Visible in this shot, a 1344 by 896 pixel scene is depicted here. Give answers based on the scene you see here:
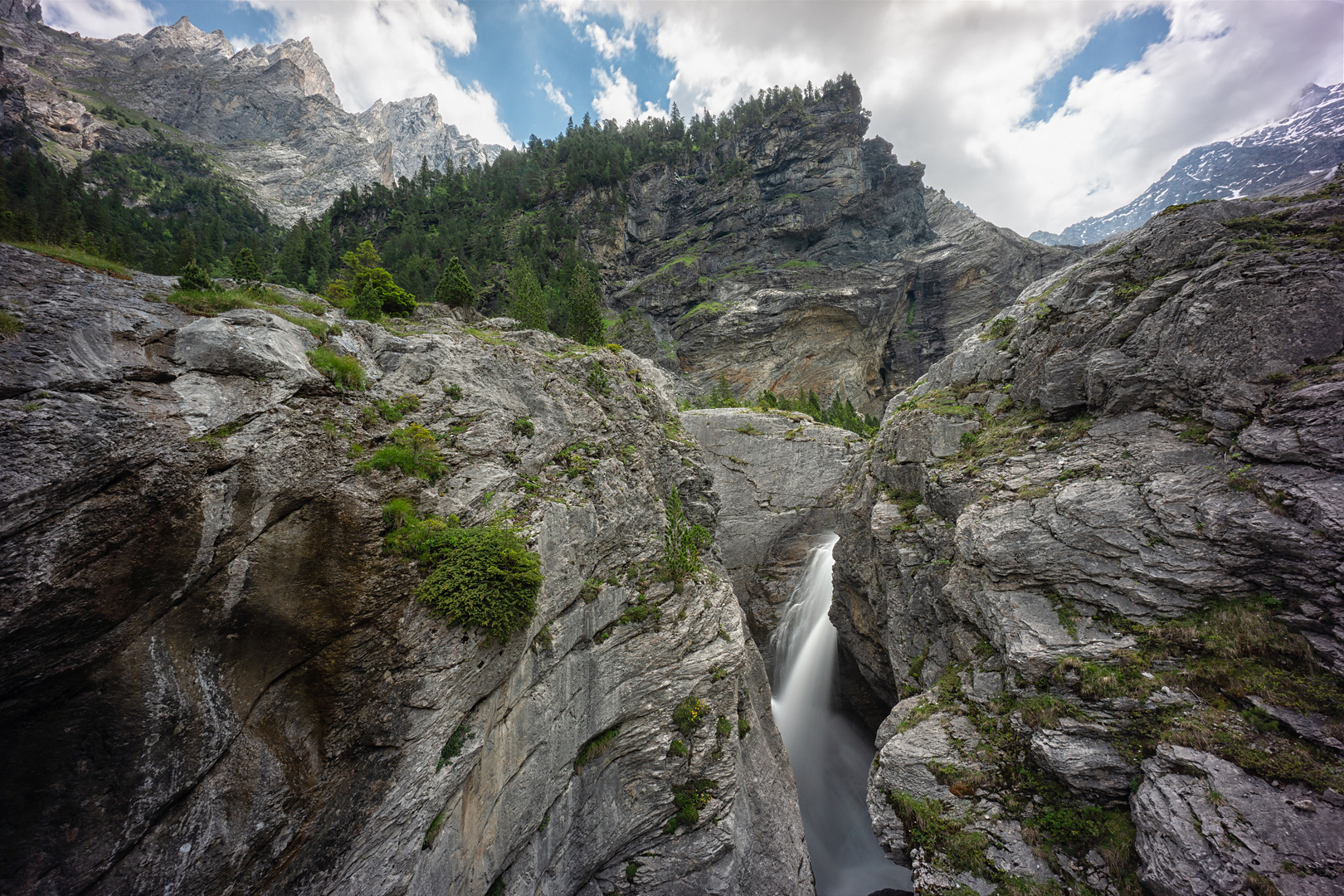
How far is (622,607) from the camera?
46.2 feet

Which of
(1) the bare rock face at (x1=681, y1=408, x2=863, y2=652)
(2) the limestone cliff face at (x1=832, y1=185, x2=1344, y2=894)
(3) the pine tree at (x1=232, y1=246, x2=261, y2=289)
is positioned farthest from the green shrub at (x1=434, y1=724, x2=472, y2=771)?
(1) the bare rock face at (x1=681, y1=408, x2=863, y2=652)

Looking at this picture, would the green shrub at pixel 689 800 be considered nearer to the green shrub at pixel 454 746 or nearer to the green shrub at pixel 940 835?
the green shrub at pixel 940 835

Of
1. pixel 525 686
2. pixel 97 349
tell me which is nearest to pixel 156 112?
pixel 97 349

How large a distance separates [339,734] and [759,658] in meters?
15.2

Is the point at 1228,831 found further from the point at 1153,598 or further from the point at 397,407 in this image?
the point at 397,407

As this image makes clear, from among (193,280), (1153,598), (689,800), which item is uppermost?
(193,280)

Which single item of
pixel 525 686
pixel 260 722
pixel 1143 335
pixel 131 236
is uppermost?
pixel 131 236

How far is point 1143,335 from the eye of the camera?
41.2 ft

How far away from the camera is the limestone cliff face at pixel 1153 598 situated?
8.33 meters

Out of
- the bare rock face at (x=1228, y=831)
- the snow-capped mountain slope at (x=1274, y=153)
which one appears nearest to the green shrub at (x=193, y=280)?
the bare rock face at (x=1228, y=831)

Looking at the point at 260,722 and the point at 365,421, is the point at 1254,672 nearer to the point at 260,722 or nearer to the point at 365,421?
the point at 260,722

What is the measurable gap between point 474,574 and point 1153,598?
16436 millimetres

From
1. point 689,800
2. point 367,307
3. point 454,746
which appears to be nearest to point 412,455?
point 454,746

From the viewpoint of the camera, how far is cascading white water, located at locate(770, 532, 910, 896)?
699 inches
